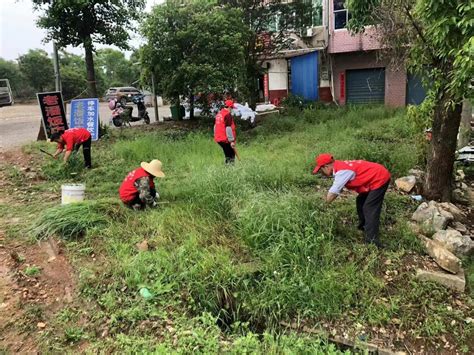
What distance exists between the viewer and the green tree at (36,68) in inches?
1300

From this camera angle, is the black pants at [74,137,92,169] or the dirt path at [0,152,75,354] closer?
the dirt path at [0,152,75,354]

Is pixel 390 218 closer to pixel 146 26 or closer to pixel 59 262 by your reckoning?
pixel 59 262

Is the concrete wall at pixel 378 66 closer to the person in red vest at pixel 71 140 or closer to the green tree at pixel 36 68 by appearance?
the person in red vest at pixel 71 140

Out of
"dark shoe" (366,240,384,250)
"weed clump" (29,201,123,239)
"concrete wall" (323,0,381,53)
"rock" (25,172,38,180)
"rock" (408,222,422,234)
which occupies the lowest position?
"dark shoe" (366,240,384,250)

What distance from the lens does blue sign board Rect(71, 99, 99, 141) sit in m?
10.3

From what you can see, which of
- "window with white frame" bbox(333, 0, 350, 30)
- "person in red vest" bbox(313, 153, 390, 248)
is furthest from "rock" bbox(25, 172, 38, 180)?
"window with white frame" bbox(333, 0, 350, 30)

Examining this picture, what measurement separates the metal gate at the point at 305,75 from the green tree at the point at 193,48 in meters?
7.45

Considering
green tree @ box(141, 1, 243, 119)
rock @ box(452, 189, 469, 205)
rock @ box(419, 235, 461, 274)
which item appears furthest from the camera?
green tree @ box(141, 1, 243, 119)

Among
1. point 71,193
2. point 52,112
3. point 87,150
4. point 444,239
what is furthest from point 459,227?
point 52,112

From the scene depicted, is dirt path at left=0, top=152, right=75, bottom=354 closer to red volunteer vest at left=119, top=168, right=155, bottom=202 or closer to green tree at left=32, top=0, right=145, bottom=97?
red volunteer vest at left=119, top=168, right=155, bottom=202

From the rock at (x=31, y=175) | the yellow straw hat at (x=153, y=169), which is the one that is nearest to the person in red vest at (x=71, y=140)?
the rock at (x=31, y=175)

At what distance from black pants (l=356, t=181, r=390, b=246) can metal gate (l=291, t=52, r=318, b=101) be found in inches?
573

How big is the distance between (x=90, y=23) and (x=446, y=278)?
10.2 m

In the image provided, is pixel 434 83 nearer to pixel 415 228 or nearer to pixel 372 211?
pixel 415 228
